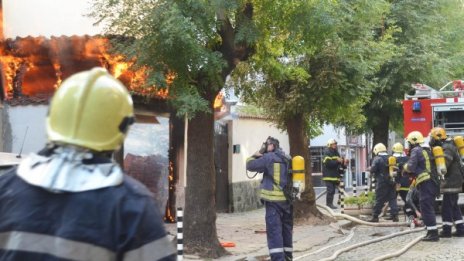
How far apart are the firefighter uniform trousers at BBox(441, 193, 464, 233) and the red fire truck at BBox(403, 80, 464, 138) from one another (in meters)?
3.63

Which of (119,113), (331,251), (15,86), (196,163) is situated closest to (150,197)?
(119,113)

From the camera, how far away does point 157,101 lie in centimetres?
1319

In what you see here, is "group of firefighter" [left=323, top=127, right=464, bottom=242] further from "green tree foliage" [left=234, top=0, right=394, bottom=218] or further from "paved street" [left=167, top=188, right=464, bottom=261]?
"green tree foliage" [left=234, top=0, right=394, bottom=218]

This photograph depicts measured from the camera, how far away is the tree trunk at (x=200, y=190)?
1009cm

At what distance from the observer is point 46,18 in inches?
492

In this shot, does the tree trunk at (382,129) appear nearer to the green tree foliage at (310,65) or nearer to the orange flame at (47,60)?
the green tree foliage at (310,65)

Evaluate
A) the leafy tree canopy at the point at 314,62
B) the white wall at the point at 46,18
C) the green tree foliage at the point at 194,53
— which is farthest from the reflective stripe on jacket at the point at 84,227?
the white wall at the point at 46,18

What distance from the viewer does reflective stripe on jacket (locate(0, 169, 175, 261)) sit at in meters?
2.03

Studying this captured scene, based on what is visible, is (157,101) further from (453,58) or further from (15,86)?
(453,58)

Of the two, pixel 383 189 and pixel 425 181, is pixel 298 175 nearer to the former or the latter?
pixel 425 181

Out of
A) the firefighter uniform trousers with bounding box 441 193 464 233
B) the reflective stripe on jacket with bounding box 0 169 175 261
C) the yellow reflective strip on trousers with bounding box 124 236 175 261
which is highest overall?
the reflective stripe on jacket with bounding box 0 169 175 261

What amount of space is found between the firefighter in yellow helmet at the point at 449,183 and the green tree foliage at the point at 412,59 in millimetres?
6167

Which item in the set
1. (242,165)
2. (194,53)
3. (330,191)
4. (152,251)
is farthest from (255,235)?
(152,251)

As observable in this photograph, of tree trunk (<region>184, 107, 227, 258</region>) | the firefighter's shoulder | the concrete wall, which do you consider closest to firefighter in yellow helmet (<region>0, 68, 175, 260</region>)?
the firefighter's shoulder
